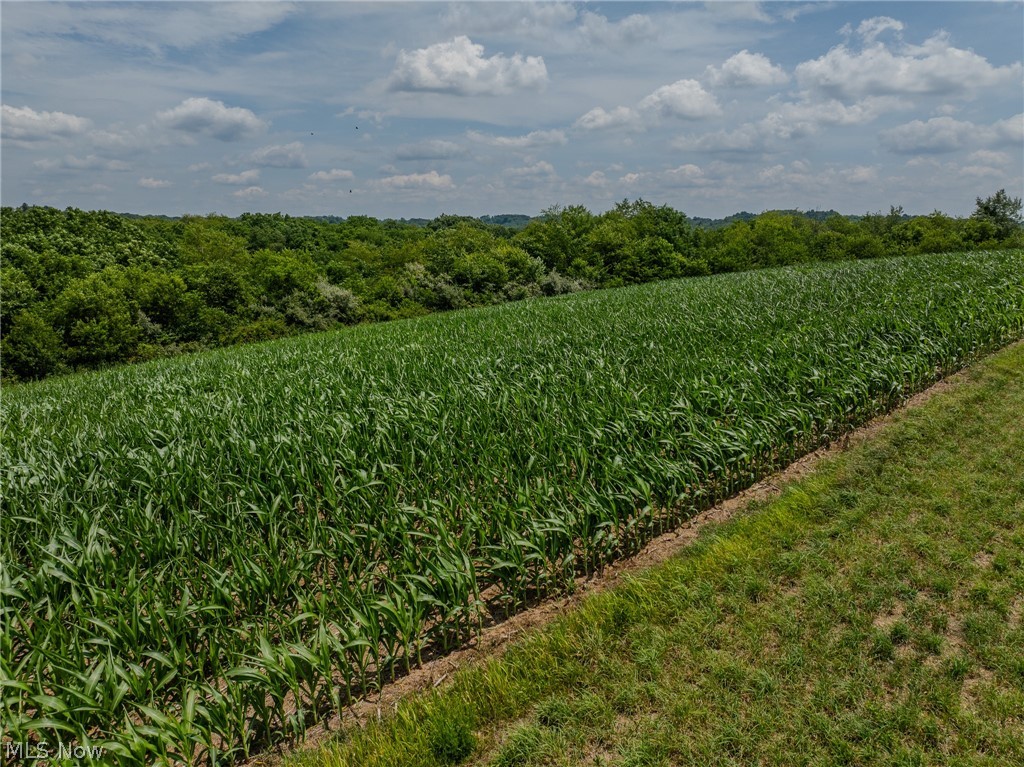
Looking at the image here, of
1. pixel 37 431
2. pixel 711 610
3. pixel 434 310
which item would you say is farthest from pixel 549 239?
pixel 711 610

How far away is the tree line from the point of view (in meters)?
23.4

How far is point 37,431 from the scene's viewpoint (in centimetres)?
812

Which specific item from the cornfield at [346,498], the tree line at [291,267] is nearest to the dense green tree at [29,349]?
the tree line at [291,267]

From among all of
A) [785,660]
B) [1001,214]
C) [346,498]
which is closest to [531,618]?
[785,660]

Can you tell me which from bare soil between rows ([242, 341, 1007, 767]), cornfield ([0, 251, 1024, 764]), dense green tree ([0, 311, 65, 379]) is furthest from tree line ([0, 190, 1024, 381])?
bare soil between rows ([242, 341, 1007, 767])

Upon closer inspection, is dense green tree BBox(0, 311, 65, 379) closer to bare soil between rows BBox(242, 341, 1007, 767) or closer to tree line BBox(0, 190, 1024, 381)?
tree line BBox(0, 190, 1024, 381)

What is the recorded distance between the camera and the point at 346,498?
509 cm

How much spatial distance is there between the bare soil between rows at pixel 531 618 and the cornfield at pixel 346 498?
0.11m

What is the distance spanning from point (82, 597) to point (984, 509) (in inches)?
299

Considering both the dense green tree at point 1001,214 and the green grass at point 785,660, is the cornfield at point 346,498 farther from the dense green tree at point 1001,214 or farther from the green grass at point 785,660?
the dense green tree at point 1001,214

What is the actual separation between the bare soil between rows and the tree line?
25.4 meters

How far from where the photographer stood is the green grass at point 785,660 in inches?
117

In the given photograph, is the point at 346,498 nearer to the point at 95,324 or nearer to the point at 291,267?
the point at 95,324

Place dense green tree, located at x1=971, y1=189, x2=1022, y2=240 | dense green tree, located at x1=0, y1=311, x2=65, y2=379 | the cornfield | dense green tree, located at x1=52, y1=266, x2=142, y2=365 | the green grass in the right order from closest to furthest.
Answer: the green grass → the cornfield → dense green tree, located at x1=0, y1=311, x2=65, y2=379 → dense green tree, located at x1=52, y1=266, x2=142, y2=365 → dense green tree, located at x1=971, y1=189, x2=1022, y2=240
